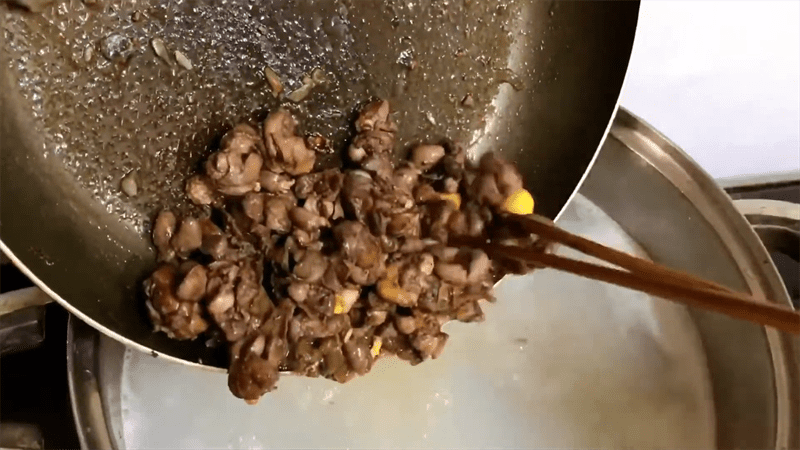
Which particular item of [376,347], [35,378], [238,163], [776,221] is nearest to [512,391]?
[376,347]

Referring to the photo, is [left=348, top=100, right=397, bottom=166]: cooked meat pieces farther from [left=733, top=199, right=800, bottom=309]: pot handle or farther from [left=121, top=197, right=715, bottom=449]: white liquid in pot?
[left=733, top=199, right=800, bottom=309]: pot handle

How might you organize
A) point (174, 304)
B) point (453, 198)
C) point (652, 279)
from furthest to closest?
point (453, 198) → point (174, 304) → point (652, 279)

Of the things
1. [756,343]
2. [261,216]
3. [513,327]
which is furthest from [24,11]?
[756,343]

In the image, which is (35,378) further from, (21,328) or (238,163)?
(238,163)

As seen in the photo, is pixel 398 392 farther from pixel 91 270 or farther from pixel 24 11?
pixel 24 11

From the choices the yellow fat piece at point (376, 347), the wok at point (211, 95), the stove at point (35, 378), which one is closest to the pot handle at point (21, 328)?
the stove at point (35, 378)

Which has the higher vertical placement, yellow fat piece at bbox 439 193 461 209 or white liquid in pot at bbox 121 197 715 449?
yellow fat piece at bbox 439 193 461 209

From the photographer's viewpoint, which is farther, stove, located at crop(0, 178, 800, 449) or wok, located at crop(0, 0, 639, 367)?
stove, located at crop(0, 178, 800, 449)

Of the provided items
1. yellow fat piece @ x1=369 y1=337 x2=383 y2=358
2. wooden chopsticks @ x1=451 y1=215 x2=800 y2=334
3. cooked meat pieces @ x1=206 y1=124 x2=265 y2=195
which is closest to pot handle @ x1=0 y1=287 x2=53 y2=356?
cooked meat pieces @ x1=206 y1=124 x2=265 y2=195
